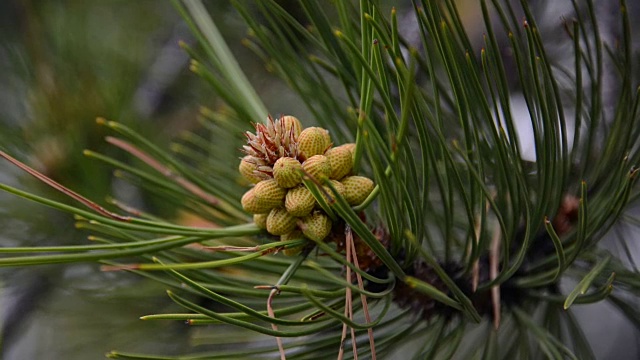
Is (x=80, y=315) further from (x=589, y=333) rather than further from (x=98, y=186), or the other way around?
(x=589, y=333)

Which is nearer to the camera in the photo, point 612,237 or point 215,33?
point 215,33

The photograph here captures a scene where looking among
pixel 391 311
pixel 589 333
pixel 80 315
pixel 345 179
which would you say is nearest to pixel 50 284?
pixel 80 315

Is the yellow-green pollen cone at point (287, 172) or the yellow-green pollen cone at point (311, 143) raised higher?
the yellow-green pollen cone at point (311, 143)

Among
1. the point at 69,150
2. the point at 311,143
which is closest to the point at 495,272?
the point at 311,143

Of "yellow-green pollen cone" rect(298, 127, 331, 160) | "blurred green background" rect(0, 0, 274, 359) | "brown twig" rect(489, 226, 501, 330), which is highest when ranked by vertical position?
"yellow-green pollen cone" rect(298, 127, 331, 160)

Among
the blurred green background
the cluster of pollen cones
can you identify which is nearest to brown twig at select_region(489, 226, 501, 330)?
the cluster of pollen cones

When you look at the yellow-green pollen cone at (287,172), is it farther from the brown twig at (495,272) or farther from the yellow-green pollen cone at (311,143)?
Result: the brown twig at (495,272)

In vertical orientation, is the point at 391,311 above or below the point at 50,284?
above

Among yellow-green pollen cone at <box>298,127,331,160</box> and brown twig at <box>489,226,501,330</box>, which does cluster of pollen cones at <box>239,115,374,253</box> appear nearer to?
yellow-green pollen cone at <box>298,127,331,160</box>

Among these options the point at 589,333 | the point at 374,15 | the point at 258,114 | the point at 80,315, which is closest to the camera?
the point at 374,15

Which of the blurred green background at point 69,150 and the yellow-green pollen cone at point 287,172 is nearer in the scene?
the yellow-green pollen cone at point 287,172

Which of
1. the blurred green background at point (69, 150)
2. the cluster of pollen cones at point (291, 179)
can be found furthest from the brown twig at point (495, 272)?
the blurred green background at point (69, 150)
